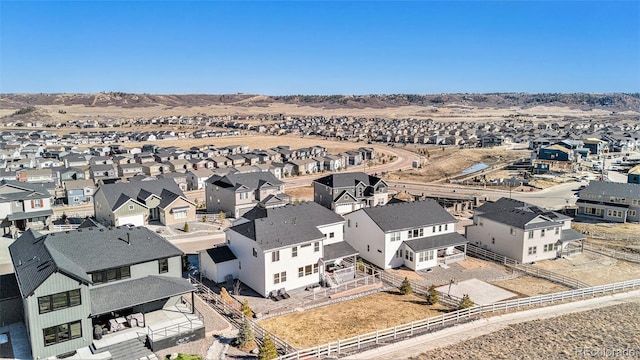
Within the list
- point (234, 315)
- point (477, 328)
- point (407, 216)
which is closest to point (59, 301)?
point (234, 315)

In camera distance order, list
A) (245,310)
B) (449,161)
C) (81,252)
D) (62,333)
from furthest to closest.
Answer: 1. (449,161)
2. (245,310)
3. (81,252)
4. (62,333)

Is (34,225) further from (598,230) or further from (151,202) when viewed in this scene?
(598,230)

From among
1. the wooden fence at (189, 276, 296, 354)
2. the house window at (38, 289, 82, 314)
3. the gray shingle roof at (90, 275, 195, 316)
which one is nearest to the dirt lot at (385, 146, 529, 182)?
the wooden fence at (189, 276, 296, 354)

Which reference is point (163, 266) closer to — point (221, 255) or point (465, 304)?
point (221, 255)

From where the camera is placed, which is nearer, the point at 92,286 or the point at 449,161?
the point at 92,286

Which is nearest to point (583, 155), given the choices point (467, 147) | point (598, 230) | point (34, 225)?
point (467, 147)

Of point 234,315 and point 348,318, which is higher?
point 234,315

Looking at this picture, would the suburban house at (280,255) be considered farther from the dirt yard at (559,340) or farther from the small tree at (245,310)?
the dirt yard at (559,340)
